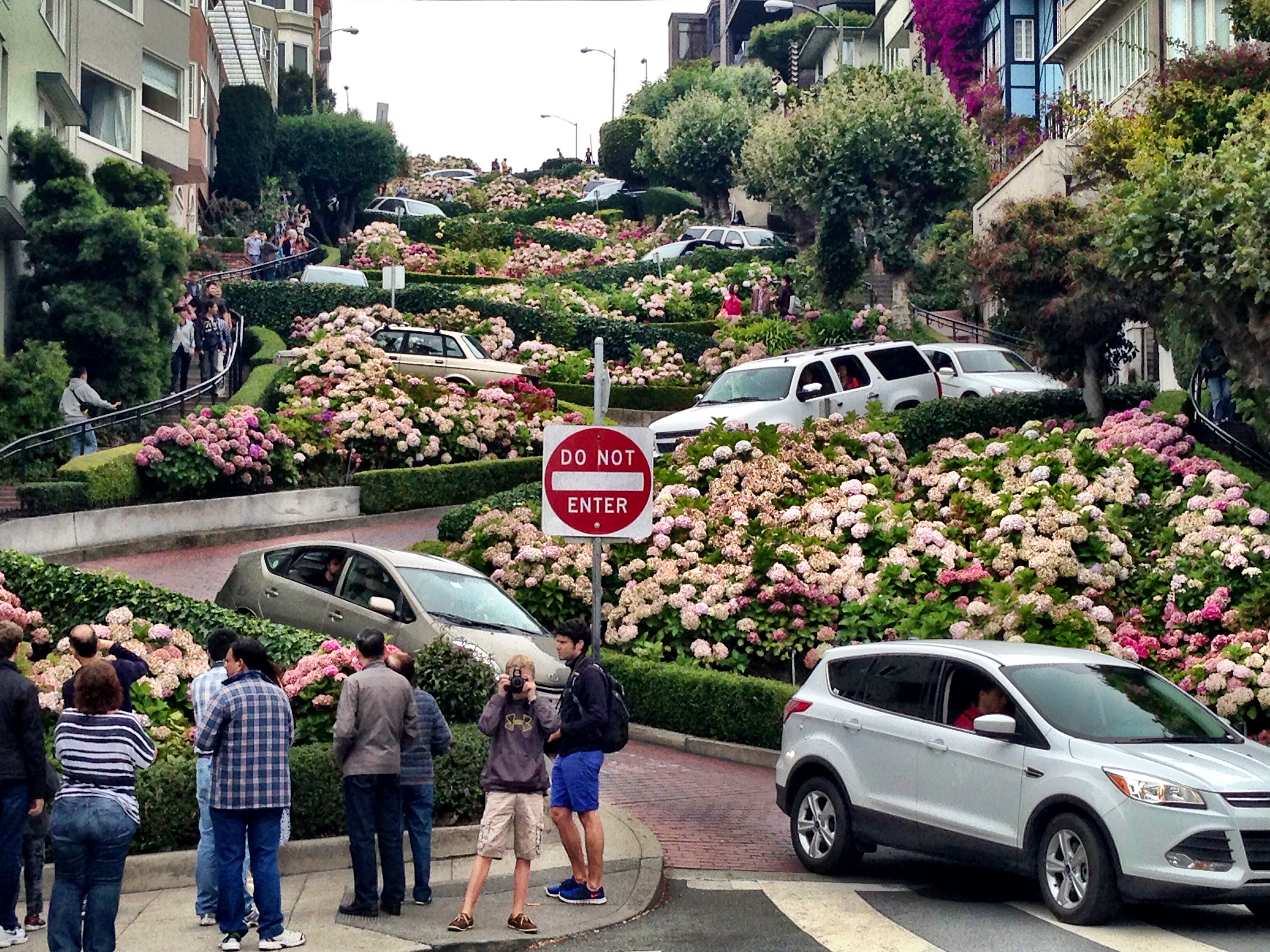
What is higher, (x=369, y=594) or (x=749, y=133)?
(x=749, y=133)

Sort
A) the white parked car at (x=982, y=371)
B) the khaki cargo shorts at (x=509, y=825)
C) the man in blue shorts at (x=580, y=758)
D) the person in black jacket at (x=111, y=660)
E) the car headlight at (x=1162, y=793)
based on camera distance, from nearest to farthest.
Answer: the person in black jacket at (x=111, y=660)
the car headlight at (x=1162, y=793)
the khaki cargo shorts at (x=509, y=825)
the man in blue shorts at (x=580, y=758)
the white parked car at (x=982, y=371)

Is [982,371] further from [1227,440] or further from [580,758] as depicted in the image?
[580,758]

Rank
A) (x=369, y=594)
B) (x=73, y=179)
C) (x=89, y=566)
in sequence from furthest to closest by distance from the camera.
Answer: (x=73, y=179)
(x=89, y=566)
(x=369, y=594)

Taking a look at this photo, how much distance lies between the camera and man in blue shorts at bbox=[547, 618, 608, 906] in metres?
10.6

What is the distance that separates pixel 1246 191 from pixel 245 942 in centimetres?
1260

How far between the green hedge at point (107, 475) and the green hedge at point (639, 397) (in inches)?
530

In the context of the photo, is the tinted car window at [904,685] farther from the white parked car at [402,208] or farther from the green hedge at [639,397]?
the white parked car at [402,208]

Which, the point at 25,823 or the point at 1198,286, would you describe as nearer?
the point at 25,823

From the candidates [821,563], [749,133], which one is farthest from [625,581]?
[749,133]

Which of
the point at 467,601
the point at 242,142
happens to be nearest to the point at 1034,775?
the point at 467,601

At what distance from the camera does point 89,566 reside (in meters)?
21.6

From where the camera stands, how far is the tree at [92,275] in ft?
97.1

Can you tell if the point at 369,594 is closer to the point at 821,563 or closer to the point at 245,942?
the point at 821,563

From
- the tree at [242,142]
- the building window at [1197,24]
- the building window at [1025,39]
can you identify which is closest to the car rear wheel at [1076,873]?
the building window at [1197,24]
